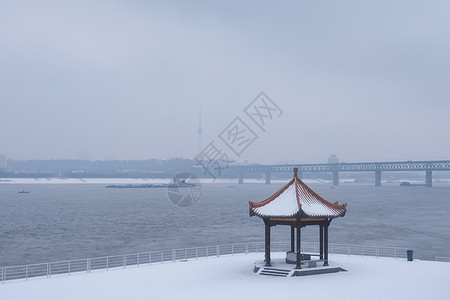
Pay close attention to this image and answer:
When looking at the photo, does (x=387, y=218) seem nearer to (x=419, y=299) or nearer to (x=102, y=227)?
(x=102, y=227)

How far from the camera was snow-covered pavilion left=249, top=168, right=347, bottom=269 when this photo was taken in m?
32.2

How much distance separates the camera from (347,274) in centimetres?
3200

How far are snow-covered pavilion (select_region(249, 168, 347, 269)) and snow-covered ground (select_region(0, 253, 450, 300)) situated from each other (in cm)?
261

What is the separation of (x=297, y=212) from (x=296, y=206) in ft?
3.41

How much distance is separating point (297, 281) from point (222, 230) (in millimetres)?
53637

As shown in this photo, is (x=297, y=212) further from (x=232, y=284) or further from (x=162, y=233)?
(x=162, y=233)

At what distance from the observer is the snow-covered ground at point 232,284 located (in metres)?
26.1

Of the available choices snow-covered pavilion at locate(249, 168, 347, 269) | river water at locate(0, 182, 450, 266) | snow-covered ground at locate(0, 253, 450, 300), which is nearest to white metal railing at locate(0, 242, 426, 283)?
river water at locate(0, 182, 450, 266)

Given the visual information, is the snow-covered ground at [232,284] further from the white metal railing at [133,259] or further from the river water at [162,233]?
the river water at [162,233]

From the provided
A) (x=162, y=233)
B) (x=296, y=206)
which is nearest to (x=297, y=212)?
(x=296, y=206)

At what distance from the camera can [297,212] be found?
31.7 meters

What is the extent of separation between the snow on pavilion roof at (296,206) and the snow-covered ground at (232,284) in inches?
154

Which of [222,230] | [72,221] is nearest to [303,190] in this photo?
[222,230]

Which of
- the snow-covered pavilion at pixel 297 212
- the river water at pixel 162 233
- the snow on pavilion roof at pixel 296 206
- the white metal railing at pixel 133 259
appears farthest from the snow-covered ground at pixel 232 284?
the river water at pixel 162 233
